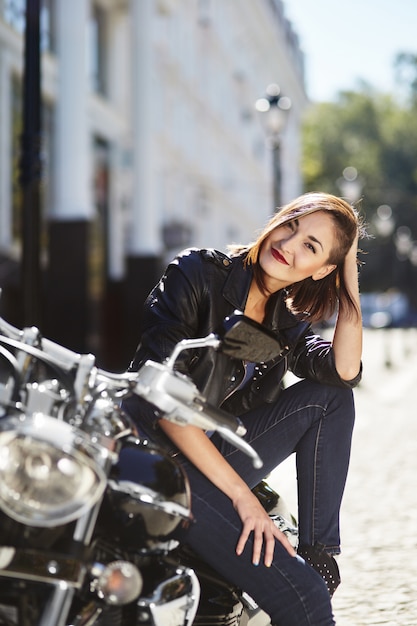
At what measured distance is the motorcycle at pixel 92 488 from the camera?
6.80 ft

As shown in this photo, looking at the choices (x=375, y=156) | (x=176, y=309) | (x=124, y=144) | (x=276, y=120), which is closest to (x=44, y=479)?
(x=176, y=309)

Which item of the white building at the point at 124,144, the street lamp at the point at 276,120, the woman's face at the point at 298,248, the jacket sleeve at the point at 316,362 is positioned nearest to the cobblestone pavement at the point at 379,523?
the jacket sleeve at the point at 316,362

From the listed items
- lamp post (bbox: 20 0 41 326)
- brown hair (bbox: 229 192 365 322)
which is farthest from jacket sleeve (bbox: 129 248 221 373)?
lamp post (bbox: 20 0 41 326)

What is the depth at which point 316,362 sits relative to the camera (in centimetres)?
343

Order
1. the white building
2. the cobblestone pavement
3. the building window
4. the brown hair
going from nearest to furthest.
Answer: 1. the brown hair
2. the cobblestone pavement
3. the white building
4. the building window

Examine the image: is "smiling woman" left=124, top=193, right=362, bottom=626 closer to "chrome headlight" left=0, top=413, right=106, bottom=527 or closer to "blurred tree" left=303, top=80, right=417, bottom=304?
"chrome headlight" left=0, top=413, right=106, bottom=527

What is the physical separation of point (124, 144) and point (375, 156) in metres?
61.0

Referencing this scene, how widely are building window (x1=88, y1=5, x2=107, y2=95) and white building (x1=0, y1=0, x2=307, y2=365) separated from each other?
3cm

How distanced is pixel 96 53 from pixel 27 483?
78.4 ft

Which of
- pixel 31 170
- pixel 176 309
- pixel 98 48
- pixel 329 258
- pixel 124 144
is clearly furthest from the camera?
pixel 124 144

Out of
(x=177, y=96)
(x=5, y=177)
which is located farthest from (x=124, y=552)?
(x=177, y=96)

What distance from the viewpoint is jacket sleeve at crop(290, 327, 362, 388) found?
11.1ft

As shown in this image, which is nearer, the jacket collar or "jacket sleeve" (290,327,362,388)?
the jacket collar

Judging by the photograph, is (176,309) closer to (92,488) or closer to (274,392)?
(274,392)
